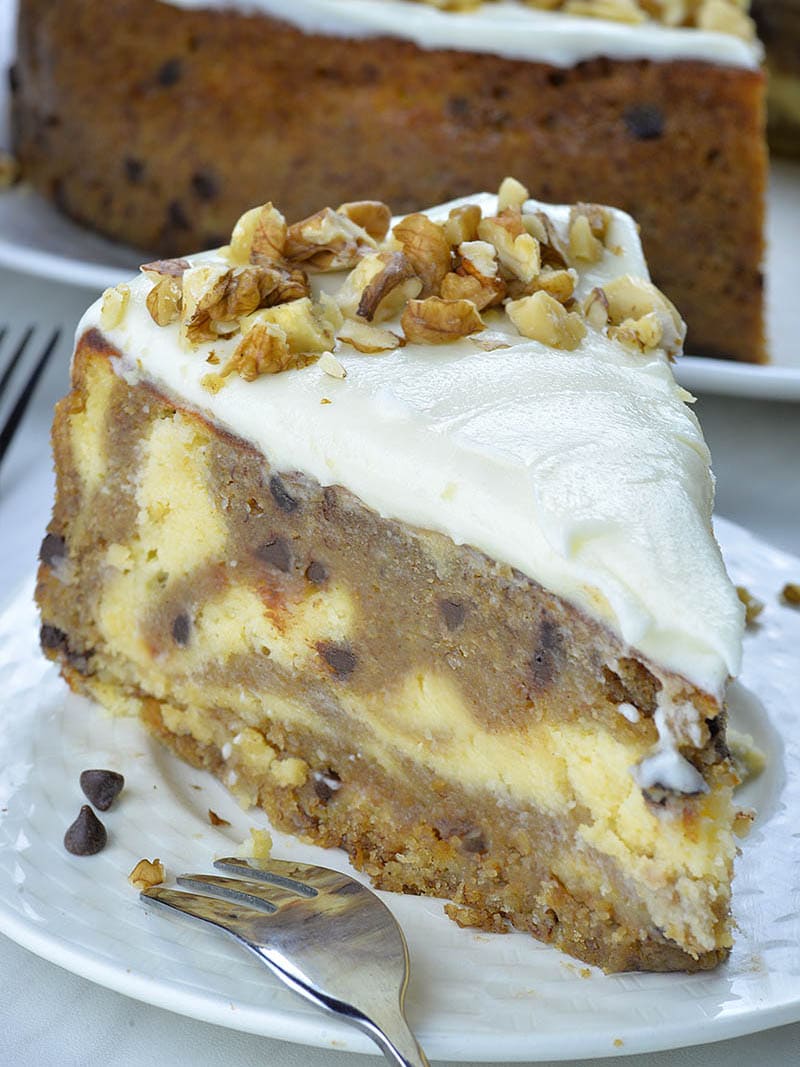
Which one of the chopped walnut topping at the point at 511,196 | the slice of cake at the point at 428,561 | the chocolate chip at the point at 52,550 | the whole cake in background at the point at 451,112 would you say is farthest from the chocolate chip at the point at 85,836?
the whole cake in background at the point at 451,112

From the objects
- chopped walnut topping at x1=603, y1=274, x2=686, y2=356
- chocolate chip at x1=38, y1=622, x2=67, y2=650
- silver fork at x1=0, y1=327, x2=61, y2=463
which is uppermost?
chopped walnut topping at x1=603, y1=274, x2=686, y2=356

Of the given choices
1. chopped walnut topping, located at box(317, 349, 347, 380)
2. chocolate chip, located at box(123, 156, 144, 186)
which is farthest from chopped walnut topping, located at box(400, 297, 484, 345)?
chocolate chip, located at box(123, 156, 144, 186)

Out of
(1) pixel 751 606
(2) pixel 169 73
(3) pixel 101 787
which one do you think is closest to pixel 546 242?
(1) pixel 751 606

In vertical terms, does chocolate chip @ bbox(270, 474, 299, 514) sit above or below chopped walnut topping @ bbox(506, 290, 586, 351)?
below

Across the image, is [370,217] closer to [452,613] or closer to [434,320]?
[434,320]

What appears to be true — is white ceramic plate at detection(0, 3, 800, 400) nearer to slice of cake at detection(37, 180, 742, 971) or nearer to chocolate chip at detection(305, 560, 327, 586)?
slice of cake at detection(37, 180, 742, 971)

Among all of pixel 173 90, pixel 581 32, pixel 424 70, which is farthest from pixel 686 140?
pixel 173 90
